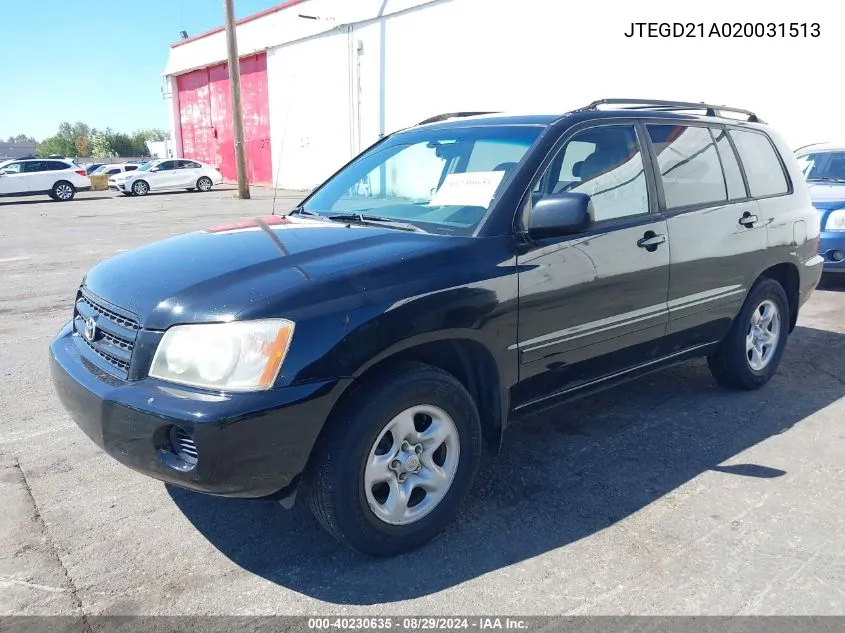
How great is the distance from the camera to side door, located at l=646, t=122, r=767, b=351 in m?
4.10

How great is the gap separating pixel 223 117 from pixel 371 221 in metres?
33.2

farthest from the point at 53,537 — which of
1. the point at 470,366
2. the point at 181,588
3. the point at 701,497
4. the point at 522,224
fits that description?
the point at 701,497

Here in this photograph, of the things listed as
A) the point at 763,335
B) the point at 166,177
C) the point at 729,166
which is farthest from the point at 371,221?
the point at 166,177

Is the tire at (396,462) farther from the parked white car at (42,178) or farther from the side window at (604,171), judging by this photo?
the parked white car at (42,178)

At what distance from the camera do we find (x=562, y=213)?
3.19m

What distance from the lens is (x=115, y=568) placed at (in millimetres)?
Answer: 2893

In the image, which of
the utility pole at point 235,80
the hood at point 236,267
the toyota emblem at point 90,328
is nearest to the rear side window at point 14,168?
the utility pole at point 235,80

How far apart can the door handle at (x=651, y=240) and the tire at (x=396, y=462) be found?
1413mm

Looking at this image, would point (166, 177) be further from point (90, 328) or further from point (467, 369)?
point (467, 369)

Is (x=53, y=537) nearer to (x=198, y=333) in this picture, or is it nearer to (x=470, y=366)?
(x=198, y=333)

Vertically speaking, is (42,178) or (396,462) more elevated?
(396,462)

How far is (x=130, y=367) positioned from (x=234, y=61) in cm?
2380

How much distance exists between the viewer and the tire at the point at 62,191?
26.7m

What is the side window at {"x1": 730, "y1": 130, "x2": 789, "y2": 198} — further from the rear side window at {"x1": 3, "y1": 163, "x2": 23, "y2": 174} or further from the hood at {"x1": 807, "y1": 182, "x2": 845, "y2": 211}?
the rear side window at {"x1": 3, "y1": 163, "x2": 23, "y2": 174}
